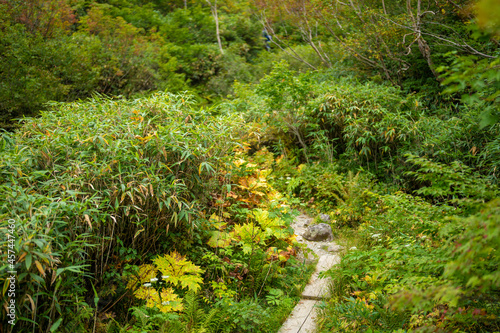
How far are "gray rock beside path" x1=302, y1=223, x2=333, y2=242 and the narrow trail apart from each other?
0.07 meters

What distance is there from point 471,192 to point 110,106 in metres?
3.73

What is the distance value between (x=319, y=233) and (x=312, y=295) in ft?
4.09

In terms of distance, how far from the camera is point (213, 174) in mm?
3625

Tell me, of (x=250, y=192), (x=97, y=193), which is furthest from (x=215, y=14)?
(x=97, y=193)

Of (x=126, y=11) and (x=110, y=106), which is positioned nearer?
(x=110, y=106)

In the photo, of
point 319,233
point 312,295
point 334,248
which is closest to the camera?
point 312,295

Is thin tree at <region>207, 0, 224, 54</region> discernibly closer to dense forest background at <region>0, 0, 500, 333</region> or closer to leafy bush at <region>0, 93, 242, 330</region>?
dense forest background at <region>0, 0, 500, 333</region>

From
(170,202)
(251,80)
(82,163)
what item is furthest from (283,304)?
(251,80)

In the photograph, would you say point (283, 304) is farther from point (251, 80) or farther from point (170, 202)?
point (251, 80)

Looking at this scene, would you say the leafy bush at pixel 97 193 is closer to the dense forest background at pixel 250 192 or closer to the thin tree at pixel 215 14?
the dense forest background at pixel 250 192

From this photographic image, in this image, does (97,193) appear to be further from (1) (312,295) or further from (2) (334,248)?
(2) (334,248)

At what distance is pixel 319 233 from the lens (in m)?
4.67

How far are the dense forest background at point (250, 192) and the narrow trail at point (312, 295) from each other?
109mm

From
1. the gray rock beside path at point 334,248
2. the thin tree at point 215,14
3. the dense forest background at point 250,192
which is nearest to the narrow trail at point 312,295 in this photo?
the gray rock beside path at point 334,248
